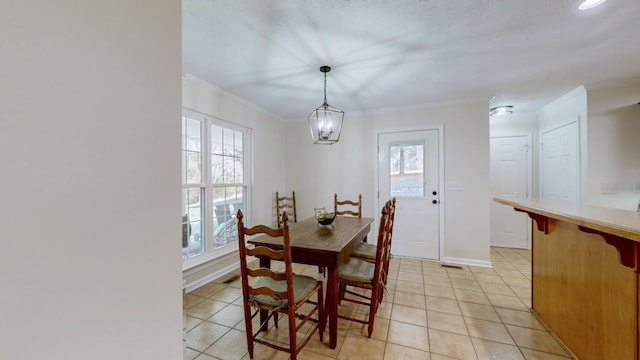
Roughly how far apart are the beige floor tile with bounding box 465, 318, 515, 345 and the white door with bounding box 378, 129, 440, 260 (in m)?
1.58

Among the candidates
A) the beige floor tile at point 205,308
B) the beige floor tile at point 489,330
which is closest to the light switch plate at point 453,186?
the beige floor tile at point 489,330

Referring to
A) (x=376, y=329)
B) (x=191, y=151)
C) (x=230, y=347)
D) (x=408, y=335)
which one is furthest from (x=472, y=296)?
(x=191, y=151)

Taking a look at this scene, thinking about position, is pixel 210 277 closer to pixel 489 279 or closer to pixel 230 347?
pixel 230 347

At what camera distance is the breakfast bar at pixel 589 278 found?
1.26 m

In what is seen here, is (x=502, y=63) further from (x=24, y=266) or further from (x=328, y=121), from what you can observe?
(x=24, y=266)

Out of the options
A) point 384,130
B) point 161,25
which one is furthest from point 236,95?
point 161,25

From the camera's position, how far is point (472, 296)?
2.59m

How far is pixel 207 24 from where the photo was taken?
5.96ft

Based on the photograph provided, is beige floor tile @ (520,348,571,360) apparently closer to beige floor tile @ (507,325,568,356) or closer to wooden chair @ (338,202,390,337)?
beige floor tile @ (507,325,568,356)

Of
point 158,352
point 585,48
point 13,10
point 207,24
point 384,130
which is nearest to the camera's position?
point 13,10

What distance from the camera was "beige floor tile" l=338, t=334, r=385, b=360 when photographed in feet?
5.69

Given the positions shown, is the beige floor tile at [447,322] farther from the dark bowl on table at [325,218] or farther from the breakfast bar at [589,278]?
the dark bowl on table at [325,218]

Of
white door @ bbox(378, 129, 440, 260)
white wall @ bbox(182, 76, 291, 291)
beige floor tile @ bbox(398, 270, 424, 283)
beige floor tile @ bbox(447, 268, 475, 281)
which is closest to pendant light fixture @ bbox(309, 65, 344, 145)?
white wall @ bbox(182, 76, 291, 291)

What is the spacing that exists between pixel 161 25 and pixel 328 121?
6.14ft
